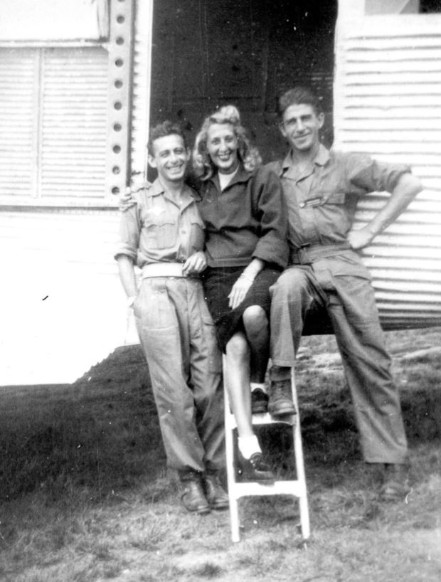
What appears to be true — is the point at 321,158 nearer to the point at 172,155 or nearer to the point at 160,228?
the point at 172,155

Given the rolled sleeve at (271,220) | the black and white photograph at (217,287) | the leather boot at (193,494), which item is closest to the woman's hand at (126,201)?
the black and white photograph at (217,287)

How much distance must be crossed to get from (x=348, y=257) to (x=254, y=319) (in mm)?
676

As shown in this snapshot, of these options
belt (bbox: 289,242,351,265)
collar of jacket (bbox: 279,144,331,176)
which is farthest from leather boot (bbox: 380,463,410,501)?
collar of jacket (bbox: 279,144,331,176)

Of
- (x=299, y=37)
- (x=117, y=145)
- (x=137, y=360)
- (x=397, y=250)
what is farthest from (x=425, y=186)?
(x=137, y=360)

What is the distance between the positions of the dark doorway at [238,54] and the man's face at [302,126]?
2.76 meters

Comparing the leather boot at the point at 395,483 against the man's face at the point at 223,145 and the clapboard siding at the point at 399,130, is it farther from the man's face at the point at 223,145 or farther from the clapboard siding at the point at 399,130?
the man's face at the point at 223,145

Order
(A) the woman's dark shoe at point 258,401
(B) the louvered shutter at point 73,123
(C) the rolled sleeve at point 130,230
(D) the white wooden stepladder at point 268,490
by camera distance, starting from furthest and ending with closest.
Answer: (B) the louvered shutter at point 73,123 < (C) the rolled sleeve at point 130,230 < (A) the woman's dark shoe at point 258,401 < (D) the white wooden stepladder at point 268,490

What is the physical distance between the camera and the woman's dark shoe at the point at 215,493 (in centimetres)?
446

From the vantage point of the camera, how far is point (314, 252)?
177 inches

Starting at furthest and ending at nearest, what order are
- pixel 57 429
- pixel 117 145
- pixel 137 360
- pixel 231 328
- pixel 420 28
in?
pixel 137 360, pixel 57 429, pixel 117 145, pixel 420 28, pixel 231 328

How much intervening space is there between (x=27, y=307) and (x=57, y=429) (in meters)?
1.75

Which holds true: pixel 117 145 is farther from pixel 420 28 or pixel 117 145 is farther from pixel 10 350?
pixel 420 28

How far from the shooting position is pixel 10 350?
15.0 feet

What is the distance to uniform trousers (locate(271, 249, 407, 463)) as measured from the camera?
4387 millimetres
